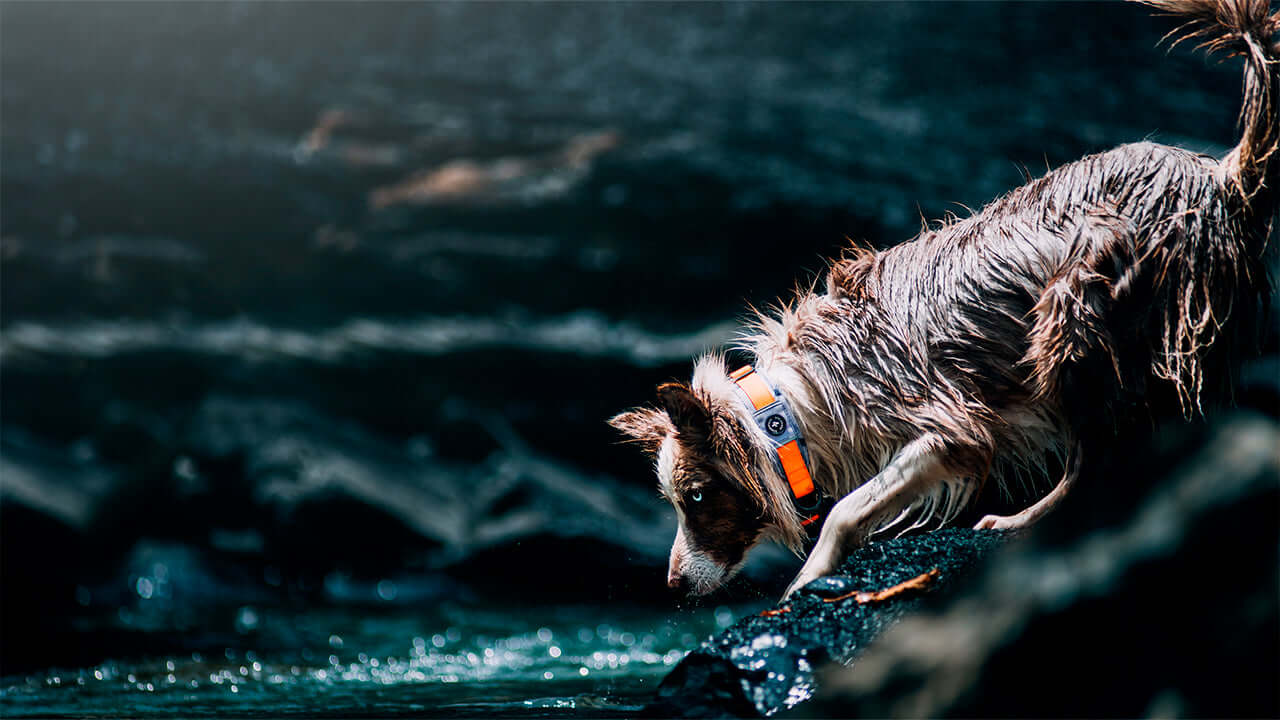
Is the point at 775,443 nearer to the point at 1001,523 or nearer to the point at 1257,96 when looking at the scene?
the point at 1001,523

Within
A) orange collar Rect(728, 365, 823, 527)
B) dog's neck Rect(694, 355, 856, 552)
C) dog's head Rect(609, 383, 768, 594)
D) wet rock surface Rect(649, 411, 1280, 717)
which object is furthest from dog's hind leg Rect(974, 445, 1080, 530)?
wet rock surface Rect(649, 411, 1280, 717)

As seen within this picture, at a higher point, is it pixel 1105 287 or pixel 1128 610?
pixel 1105 287

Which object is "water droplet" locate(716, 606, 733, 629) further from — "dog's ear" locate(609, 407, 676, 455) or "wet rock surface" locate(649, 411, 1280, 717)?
"wet rock surface" locate(649, 411, 1280, 717)

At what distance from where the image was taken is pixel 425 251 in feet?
26.5

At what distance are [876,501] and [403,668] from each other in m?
2.91

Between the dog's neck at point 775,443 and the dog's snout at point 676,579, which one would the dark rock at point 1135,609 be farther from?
the dog's snout at point 676,579

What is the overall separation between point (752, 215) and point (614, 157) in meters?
1.27

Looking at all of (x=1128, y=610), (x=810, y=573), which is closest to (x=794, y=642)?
(x=810, y=573)

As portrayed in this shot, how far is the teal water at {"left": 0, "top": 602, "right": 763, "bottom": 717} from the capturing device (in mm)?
4012

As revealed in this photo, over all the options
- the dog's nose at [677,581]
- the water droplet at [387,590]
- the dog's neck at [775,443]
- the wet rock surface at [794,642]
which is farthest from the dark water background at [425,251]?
the wet rock surface at [794,642]

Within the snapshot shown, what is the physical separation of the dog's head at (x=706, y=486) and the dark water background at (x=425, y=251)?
213 centimetres

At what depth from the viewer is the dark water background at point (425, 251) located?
702 cm

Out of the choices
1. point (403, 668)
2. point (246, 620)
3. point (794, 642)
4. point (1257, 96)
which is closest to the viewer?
point (794, 642)

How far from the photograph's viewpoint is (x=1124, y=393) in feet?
11.1
